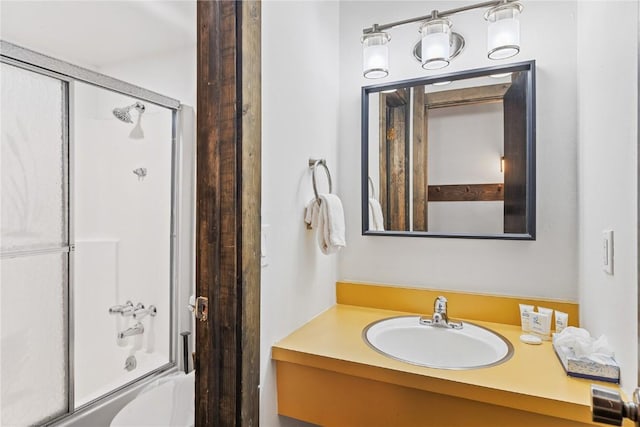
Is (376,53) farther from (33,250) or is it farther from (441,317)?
(33,250)

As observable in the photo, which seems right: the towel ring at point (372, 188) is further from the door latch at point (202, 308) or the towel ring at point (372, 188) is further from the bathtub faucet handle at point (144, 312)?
the bathtub faucet handle at point (144, 312)

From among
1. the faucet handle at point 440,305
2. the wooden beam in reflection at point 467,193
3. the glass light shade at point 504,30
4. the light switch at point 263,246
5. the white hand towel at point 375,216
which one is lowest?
the faucet handle at point 440,305

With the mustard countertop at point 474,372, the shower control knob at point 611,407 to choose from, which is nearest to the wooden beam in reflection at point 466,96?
the mustard countertop at point 474,372

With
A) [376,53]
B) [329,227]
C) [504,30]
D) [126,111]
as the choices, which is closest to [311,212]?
[329,227]

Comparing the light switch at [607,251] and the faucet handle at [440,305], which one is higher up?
the light switch at [607,251]

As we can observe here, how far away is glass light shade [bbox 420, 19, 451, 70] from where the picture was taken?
4.28 feet

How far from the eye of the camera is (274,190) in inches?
43.3

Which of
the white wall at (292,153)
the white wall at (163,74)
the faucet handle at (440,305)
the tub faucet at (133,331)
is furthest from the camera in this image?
the tub faucet at (133,331)

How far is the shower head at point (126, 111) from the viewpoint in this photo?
1.87 meters

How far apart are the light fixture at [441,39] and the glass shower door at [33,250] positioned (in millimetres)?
1400

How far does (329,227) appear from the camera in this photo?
1.26 meters

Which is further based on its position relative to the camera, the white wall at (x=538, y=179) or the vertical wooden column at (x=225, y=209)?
the white wall at (x=538, y=179)

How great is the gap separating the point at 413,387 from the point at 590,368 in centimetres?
44

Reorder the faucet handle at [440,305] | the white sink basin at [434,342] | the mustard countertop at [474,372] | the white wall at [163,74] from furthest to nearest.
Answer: the white wall at [163,74], the faucet handle at [440,305], the white sink basin at [434,342], the mustard countertop at [474,372]
